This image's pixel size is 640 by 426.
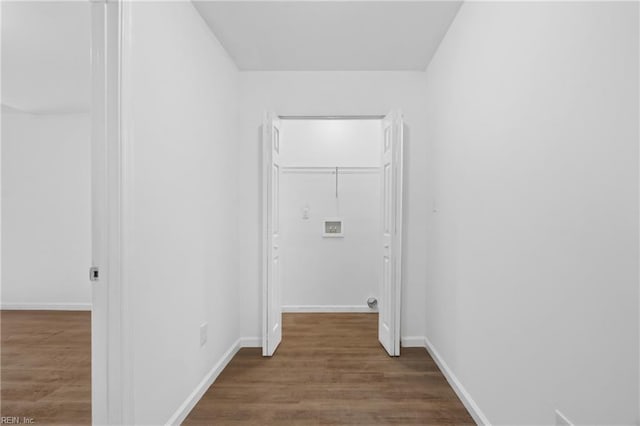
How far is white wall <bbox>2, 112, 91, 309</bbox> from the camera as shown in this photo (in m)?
1.98

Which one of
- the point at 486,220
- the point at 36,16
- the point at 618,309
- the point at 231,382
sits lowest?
the point at 231,382

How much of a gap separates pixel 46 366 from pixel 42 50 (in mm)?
2136

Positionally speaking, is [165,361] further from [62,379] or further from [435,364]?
[435,364]

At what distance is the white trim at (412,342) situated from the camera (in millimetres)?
3602

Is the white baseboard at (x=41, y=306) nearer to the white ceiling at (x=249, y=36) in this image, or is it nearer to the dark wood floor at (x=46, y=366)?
the dark wood floor at (x=46, y=366)

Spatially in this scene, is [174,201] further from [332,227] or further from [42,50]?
[332,227]

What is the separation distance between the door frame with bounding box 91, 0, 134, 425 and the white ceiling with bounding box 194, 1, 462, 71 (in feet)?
3.51

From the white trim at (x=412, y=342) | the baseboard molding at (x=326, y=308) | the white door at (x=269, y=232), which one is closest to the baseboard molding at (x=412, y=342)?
the white trim at (x=412, y=342)

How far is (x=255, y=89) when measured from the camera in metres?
3.67

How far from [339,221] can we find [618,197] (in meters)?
3.93

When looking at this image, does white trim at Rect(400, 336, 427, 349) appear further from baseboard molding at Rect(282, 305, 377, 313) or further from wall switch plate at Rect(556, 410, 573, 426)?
wall switch plate at Rect(556, 410, 573, 426)

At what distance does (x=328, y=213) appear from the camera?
500 cm

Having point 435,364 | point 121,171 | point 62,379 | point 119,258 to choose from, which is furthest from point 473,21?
point 62,379

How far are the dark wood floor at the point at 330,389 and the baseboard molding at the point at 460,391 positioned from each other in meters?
0.04
